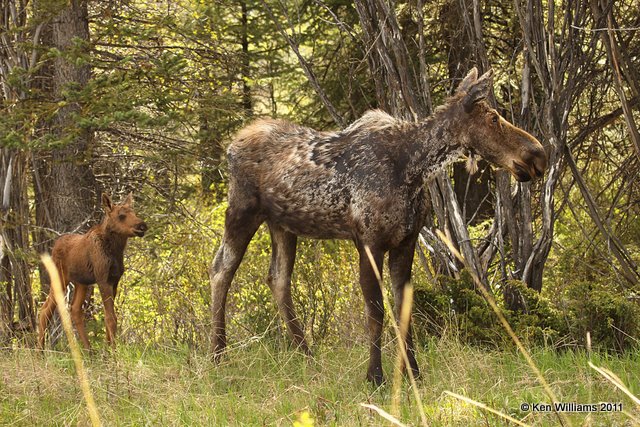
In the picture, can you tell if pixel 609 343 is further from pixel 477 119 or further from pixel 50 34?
pixel 50 34

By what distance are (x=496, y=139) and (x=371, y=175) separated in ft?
3.11

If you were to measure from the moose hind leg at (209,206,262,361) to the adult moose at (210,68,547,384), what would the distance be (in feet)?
0.04

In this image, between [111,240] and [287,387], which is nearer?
[287,387]

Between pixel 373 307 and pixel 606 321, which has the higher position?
pixel 373 307

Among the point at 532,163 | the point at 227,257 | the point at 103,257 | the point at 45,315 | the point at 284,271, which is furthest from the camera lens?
the point at 45,315

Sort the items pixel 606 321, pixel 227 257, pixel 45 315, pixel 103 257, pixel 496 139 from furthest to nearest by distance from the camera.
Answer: pixel 45 315 < pixel 103 257 < pixel 227 257 < pixel 606 321 < pixel 496 139

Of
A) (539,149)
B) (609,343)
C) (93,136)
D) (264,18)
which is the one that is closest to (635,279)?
(609,343)

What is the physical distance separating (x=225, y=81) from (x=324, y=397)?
20.2 feet

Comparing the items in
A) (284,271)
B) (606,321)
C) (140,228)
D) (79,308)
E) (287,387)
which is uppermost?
(140,228)

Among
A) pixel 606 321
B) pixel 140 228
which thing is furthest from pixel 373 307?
pixel 140 228

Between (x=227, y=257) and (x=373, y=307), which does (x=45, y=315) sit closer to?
Result: (x=227, y=257)

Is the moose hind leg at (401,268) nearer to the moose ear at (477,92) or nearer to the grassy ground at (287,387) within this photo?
the grassy ground at (287,387)

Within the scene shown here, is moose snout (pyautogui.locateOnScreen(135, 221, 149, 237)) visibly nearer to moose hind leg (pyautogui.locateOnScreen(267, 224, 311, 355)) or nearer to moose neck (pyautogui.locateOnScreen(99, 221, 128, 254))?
moose neck (pyautogui.locateOnScreen(99, 221, 128, 254))

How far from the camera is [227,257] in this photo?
26.3ft
